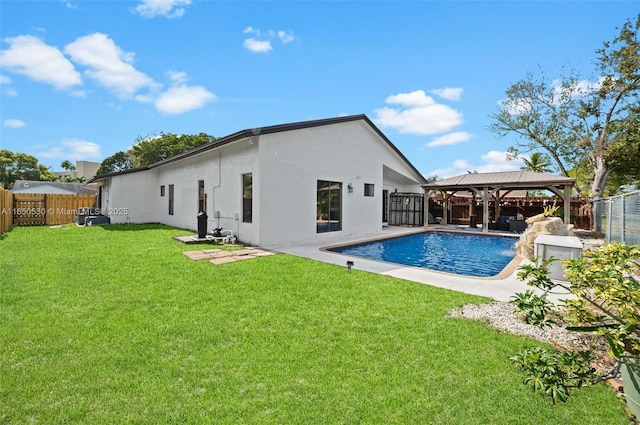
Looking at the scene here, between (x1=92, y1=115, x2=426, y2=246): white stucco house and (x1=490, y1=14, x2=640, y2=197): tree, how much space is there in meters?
12.1

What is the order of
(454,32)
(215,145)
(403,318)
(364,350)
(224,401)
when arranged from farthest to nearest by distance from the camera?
(215,145), (454,32), (403,318), (364,350), (224,401)

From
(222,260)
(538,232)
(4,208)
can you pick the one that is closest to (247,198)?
(222,260)

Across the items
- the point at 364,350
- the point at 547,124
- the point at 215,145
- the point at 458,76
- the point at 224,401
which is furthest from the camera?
the point at 547,124

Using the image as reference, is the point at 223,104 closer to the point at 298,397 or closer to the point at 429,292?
the point at 429,292

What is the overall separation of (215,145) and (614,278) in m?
12.3

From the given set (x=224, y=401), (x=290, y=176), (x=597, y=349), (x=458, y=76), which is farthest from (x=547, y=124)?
(x=224, y=401)

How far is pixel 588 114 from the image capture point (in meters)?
20.5

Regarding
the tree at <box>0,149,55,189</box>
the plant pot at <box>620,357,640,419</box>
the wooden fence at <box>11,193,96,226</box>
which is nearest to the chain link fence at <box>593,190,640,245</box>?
the plant pot at <box>620,357,640,419</box>

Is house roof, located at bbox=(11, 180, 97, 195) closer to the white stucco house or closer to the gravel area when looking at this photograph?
the white stucco house

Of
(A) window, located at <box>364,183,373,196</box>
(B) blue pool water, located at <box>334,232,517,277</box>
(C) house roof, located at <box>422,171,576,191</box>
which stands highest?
(C) house roof, located at <box>422,171,576,191</box>

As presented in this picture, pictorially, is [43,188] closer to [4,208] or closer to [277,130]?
[4,208]

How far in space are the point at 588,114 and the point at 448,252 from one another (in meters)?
17.1

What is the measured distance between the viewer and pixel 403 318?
456cm

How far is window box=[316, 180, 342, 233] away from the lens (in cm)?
1333
